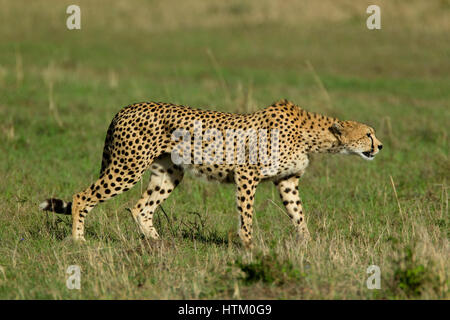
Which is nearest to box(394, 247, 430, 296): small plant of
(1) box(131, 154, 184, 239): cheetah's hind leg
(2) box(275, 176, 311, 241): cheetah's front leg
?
(2) box(275, 176, 311, 241): cheetah's front leg

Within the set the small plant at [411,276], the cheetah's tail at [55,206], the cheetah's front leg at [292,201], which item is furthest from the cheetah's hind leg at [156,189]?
the small plant at [411,276]

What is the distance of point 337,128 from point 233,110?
14.5ft

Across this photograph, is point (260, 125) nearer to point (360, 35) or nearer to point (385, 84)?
point (385, 84)

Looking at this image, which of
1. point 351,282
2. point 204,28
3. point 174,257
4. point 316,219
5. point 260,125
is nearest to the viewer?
point 351,282

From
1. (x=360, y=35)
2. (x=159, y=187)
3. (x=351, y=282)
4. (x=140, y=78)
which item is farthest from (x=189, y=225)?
(x=360, y=35)

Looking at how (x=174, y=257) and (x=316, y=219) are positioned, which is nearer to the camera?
(x=174, y=257)

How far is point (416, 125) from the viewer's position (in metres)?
10.7

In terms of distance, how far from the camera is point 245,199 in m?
5.78

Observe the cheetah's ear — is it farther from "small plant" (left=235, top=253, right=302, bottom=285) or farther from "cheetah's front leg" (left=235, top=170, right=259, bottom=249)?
"small plant" (left=235, top=253, right=302, bottom=285)

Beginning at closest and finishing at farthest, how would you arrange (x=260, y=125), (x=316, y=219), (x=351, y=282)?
(x=351, y=282), (x=260, y=125), (x=316, y=219)

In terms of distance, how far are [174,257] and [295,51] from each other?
13.8m

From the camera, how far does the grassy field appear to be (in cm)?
469

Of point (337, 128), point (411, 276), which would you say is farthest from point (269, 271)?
point (337, 128)

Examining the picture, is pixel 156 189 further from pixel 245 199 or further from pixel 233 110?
pixel 233 110
